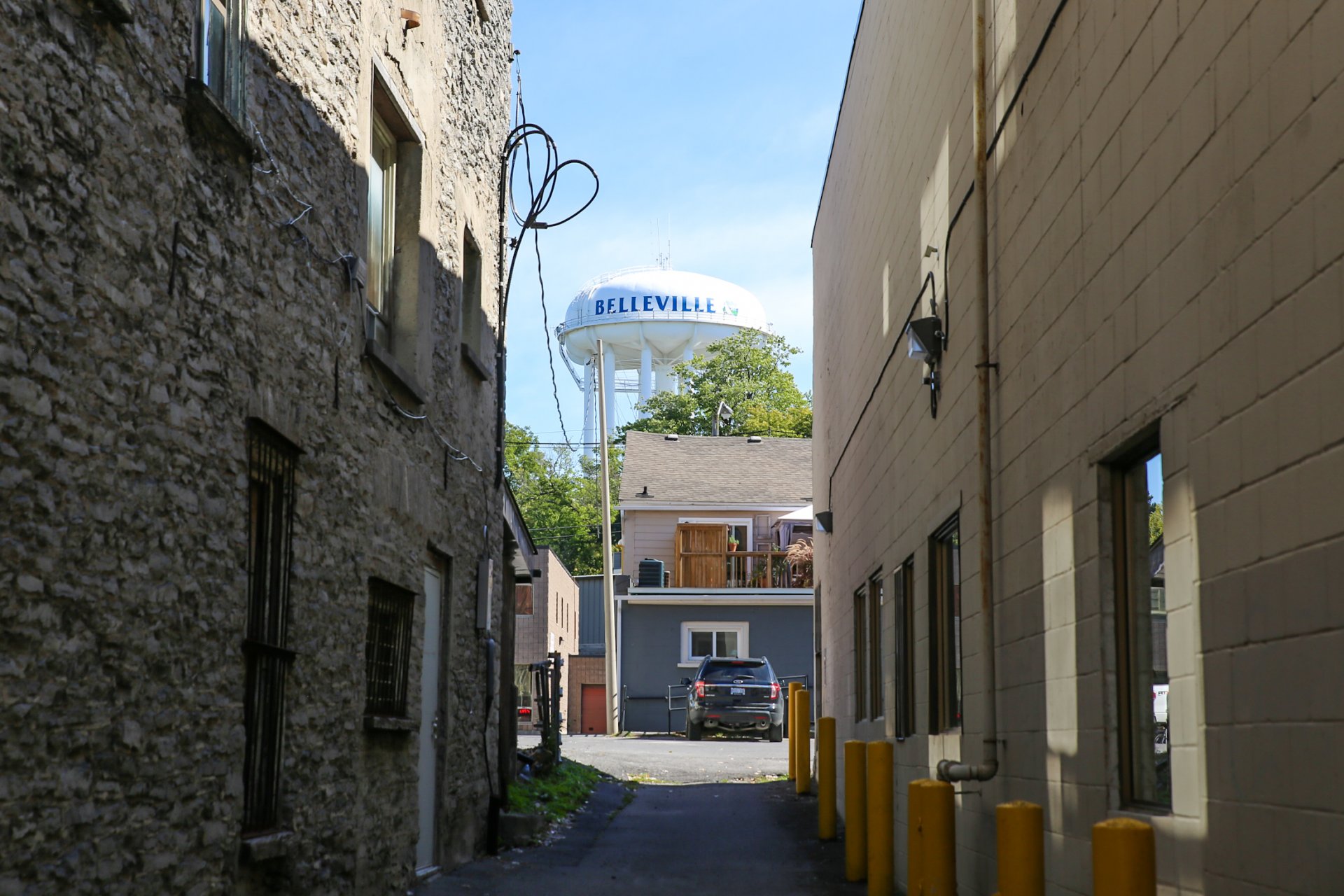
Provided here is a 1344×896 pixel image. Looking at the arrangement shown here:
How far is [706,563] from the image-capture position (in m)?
37.4

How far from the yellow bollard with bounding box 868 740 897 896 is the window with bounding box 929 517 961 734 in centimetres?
39

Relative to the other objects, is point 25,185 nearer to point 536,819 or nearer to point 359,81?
point 359,81

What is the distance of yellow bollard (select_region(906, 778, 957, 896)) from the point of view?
6.92 metres

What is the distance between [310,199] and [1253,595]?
5.52 m

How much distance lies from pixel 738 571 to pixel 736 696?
36.0 ft

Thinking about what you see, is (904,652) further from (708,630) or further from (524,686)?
(524,686)

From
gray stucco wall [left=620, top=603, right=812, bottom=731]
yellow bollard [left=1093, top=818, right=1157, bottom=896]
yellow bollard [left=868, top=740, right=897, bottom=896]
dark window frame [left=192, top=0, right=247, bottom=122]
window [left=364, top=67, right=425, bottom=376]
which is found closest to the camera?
yellow bollard [left=1093, top=818, right=1157, bottom=896]

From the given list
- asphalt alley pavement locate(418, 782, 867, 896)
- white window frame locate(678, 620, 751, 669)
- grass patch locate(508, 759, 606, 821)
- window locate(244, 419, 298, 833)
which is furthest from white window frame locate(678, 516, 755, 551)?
window locate(244, 419, 298, 833)

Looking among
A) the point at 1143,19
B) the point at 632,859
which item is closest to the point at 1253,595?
the point at 1143,19

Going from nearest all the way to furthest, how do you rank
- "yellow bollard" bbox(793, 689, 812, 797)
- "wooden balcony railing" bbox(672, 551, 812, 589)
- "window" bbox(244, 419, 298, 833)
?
1. "window" bbox(244, 419, 298, 833)
2. "yellow bollard" bbox(793, 689, 812, 797)
3. "wooden balcony railing" bbox(672, 551, 812, 589)

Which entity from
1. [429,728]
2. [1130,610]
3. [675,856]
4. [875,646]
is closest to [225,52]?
[1130,610]

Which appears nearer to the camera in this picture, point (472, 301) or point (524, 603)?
point (472, 301)

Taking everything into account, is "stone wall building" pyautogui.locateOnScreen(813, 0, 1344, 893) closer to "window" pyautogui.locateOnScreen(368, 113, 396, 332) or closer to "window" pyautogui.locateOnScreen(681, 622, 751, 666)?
"window" pyautogui.locateOnScreen(368, 113, 396, 332)

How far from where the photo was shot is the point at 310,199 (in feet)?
25.5
